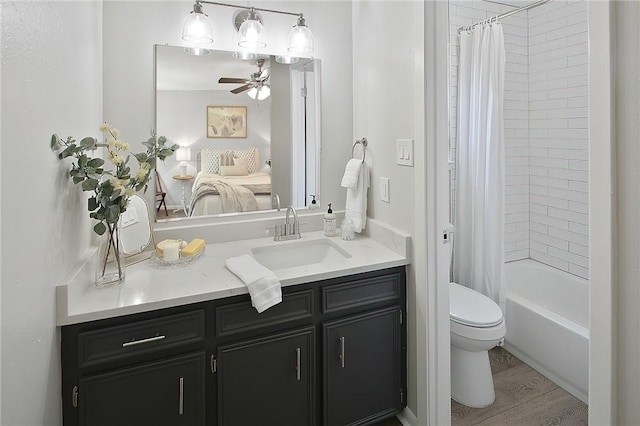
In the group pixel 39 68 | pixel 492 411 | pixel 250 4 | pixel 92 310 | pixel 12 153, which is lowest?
pixel 492 411

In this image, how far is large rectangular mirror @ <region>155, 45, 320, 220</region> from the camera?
Result: 1996 mm

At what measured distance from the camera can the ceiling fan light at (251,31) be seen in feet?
6.67

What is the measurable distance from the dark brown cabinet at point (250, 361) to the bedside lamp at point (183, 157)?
32.8 inches

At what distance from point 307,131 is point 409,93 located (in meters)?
0.71

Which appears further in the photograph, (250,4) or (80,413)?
(250,4)

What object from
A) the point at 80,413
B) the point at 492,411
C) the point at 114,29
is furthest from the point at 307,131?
the point at 492,411

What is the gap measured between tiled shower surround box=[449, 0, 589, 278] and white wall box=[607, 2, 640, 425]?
79.3 inches

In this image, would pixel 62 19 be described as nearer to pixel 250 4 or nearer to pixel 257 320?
pixel 250 4

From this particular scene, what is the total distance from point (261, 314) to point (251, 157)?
941mm

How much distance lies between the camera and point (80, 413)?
132cm

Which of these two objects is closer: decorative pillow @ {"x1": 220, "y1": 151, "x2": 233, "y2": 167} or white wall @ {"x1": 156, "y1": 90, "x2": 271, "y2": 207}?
white wall @ {"x1": 156, "y1": 90, "x2": 271, "y2": 207}

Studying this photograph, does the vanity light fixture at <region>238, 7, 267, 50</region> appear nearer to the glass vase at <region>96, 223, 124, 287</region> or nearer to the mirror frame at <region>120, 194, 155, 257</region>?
the mirror frame at <region>120, 194, 155, 257</region>

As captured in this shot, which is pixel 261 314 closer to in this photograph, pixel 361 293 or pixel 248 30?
pixel 361 293

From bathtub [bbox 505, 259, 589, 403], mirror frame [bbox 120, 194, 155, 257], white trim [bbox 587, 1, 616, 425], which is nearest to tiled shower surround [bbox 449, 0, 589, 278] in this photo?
bathtub [bbox 505, 259, 589, 403]
